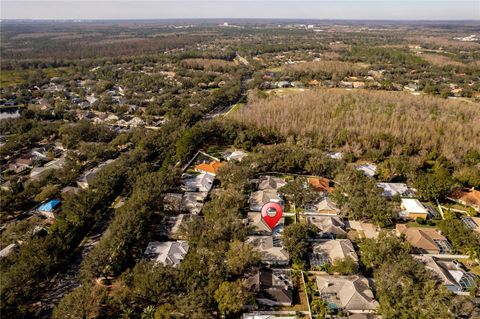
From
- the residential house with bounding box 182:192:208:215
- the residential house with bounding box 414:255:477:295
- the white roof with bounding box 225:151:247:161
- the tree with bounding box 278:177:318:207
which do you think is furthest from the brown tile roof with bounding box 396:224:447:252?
the white roof with bounding box 225:151:247:161

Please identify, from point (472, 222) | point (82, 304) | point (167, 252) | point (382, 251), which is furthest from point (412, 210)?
point (82, 304)

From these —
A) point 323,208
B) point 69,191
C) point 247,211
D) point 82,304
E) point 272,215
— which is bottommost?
point 247,211

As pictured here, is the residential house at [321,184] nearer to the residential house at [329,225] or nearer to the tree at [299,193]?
the tree at [299,193]

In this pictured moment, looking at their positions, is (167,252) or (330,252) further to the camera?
(330,252)

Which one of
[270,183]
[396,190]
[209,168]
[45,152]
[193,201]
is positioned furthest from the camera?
[45,152]

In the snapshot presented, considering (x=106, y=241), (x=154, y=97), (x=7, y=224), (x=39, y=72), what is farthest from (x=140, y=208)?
(x=39, y=72)

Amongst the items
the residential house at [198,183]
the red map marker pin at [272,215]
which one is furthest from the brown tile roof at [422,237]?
the residential house at [198,183]

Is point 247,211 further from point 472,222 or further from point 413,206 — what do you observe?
point 472,222
